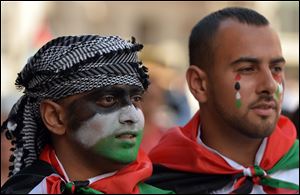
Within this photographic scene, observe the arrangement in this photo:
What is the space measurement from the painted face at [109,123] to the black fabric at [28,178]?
21 centimetres

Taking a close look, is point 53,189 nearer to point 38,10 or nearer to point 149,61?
point 149,61

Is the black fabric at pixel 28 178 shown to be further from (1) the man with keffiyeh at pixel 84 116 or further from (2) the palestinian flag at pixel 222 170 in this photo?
(2) the palestinian flag at pixel 222 170

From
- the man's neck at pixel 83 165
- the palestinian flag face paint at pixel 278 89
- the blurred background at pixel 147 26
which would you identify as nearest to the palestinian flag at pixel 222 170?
the palestinian flag face paint at pixel 278 89

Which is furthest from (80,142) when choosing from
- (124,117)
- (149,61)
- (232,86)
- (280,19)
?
(280,19)

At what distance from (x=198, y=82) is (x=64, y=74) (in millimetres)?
1194

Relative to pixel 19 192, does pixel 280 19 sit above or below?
above

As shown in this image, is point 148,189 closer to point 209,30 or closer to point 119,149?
point 119,149

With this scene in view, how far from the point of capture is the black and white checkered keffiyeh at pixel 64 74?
4301 millimetres

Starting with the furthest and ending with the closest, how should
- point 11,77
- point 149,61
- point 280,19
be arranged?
point 280,19 → point 11,77 → point 149,61

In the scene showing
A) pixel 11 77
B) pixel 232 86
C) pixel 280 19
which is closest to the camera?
pixel 232 86

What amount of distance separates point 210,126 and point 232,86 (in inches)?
13.4

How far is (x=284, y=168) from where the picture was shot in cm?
520

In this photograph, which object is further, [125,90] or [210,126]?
[210,126]

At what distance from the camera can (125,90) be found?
4383 mm
